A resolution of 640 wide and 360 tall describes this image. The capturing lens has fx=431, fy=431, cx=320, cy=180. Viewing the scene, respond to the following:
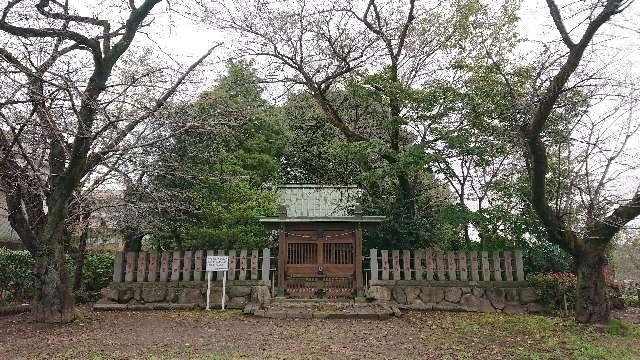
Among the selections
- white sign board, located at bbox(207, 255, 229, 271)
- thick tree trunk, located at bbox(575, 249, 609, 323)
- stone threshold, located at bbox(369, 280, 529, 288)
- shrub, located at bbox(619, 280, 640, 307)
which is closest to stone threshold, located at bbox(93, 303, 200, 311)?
white sign board, located at bbox(207, 255, 229, 271)

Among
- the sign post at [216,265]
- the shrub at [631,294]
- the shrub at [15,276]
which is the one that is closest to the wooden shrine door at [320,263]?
the sign post at [216,265]

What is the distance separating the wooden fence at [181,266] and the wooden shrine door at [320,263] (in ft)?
3.14

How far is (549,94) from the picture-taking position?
7.14 metres

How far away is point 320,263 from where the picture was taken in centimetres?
1215

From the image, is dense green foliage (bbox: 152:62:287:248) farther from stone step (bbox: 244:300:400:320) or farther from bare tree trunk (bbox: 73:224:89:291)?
stone step (bbox: 244:300:400:320)

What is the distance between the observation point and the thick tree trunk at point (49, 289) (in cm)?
808

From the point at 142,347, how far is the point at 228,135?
27.2ft

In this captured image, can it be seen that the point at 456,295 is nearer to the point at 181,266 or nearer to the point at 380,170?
the point at 380,170

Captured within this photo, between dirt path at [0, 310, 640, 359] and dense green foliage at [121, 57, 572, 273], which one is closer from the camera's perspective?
dirt path at [0, 310, 640, 359]

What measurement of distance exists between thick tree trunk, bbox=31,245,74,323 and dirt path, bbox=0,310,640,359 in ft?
0.76

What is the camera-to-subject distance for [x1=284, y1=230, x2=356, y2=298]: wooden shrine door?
11.9 m

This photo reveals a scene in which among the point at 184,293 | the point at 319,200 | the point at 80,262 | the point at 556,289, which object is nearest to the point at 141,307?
the point at 184,293

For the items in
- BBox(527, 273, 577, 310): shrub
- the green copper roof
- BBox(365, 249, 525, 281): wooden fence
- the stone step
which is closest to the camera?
the stone step

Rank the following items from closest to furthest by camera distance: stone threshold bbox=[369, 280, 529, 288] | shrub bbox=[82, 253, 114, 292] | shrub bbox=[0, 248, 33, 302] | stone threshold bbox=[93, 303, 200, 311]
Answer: stone threshold bbox=[93, 303, 200, 311] < shrub bbox=[0, 248, 33, 302] < stone threshold bbox=[369, 280, 529, 288] < shrub bbox=[82, 253, 114, 292]
